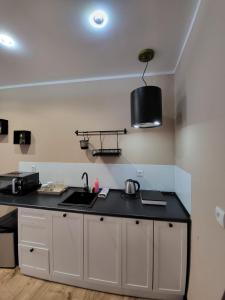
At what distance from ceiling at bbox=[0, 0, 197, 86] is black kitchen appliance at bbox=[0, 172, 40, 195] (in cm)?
144

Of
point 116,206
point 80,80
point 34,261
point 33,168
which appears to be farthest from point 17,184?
point 80,80

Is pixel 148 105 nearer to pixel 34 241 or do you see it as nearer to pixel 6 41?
pixel 6 41

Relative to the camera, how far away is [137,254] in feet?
4.64

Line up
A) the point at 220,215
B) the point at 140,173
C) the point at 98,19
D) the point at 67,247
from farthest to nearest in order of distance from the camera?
the point at 140,173, the point at 67,247, the point at 98,19, the point at 220,215

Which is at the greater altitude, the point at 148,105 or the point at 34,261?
the point at 148,105

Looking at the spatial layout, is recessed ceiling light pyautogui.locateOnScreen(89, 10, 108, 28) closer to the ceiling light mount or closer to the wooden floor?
the ceiling light mount

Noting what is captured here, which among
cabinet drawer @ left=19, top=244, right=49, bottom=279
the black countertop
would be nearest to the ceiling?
the black countertop

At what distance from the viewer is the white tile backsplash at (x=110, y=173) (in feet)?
6.56

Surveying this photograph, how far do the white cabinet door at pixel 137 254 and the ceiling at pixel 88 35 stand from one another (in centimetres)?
Answer: 174

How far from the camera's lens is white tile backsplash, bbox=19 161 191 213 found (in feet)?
6.56

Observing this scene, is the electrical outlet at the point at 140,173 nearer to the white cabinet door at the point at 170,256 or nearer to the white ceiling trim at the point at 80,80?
the white cabinet door at the point at 170,256

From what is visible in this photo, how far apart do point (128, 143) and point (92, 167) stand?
648mm

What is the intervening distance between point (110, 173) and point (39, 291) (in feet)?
4.86

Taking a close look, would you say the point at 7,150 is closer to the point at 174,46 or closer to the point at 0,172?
the point at 0,172
